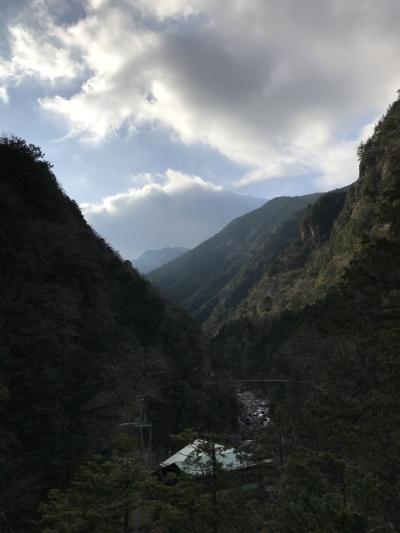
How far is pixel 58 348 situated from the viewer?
2500cm

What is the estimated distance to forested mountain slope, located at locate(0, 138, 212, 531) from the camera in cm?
2053

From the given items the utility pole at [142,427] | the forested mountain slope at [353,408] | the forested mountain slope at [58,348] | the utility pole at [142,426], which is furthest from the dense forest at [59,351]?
the forested mountain slope at [353,408]

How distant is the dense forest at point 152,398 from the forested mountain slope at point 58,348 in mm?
124

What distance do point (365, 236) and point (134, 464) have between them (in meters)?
9.81

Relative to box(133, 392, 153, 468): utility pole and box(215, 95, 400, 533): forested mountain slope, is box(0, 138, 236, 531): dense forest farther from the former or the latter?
box(215, 95, 400, 533): forested mountain slope

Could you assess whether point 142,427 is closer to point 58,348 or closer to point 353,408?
point 58,348

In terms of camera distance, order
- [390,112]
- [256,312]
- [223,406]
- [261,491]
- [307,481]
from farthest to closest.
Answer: [256,312] < [390,112] < [223,406] < [261,491] < [307,481]

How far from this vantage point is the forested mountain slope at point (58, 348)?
67.4 feet

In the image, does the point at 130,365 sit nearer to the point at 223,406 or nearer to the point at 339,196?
the point at 223,406

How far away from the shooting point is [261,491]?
70.4ft

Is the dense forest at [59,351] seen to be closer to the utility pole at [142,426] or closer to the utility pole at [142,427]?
the utility pole at [142,426]

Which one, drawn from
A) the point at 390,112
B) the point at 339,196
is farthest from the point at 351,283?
the point at 339,196

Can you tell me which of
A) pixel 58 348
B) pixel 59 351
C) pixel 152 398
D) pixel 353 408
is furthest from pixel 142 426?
pixel 353 408

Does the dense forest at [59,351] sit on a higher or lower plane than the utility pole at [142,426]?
higher
